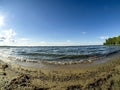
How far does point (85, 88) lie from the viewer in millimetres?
5648

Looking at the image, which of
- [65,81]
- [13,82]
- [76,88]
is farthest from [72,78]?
[13,82]

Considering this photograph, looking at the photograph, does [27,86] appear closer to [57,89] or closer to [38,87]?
[38,87]

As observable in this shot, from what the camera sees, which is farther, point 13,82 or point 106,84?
point 13,82

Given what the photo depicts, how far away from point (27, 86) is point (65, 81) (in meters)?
2.03

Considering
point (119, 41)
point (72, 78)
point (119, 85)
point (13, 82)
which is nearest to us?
point (119, 85)

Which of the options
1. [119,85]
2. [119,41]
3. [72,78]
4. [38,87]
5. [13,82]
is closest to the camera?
[119,85]

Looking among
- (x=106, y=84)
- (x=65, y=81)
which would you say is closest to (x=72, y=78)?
(x=65, y=81)

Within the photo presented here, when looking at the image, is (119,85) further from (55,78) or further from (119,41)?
(119,41)

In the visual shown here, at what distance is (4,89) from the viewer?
18.6 ft

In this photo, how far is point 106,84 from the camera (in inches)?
233

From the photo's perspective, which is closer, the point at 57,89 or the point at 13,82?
the point at 57,89

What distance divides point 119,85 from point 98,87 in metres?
0.92

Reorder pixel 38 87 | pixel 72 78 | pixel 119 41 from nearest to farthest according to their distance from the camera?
pixel 38 87 → pixel 72 78 → pixel 119 41

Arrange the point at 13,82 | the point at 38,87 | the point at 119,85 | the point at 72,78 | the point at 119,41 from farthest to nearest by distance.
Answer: the point at 119,41 → the point at 72,78 → the point at 13,82 → the point at 38,87 → the point at 119,85
